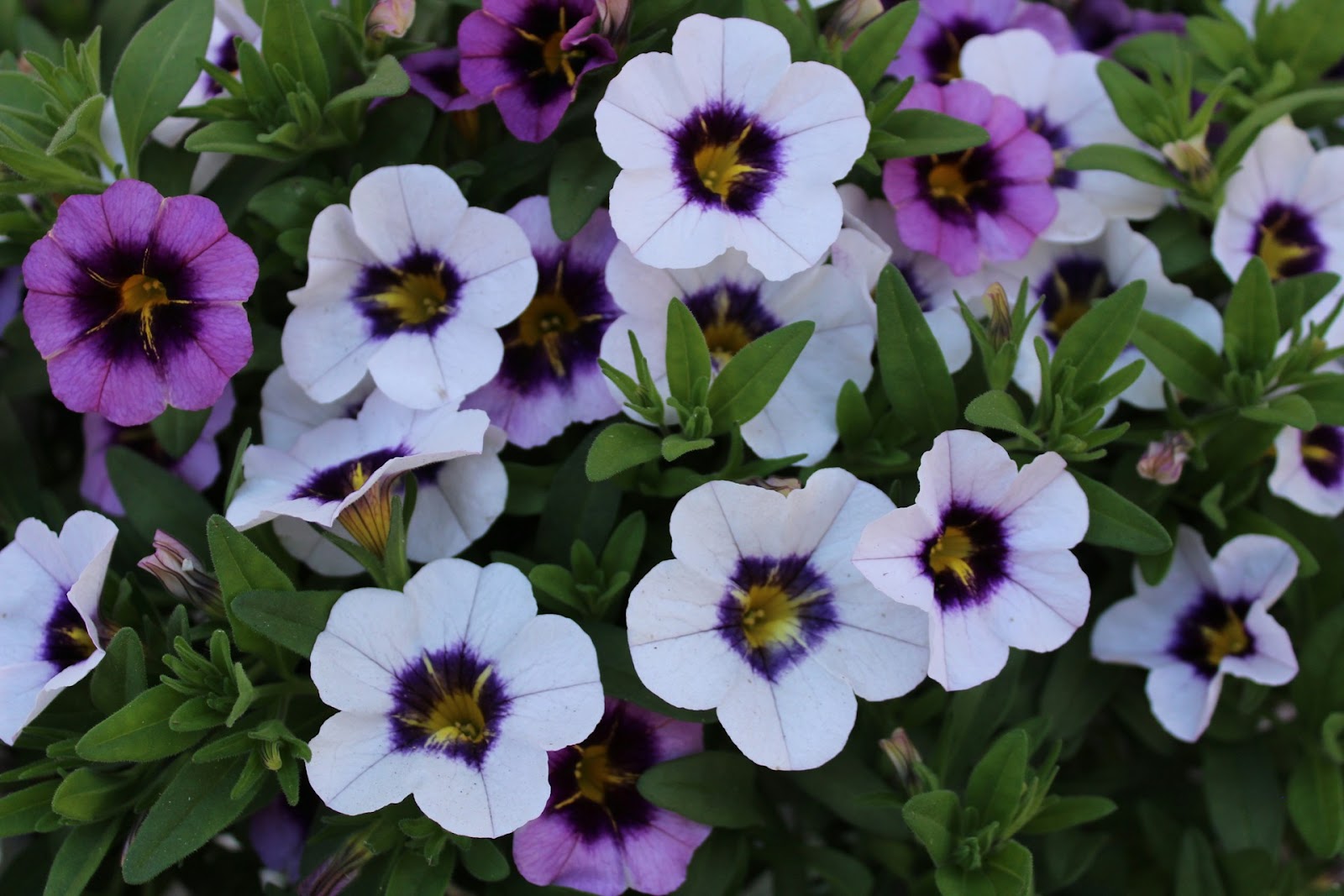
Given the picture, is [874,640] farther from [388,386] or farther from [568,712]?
[388,386]

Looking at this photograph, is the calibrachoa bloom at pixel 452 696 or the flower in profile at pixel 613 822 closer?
the calibrachoa bloom at pixel 452 696

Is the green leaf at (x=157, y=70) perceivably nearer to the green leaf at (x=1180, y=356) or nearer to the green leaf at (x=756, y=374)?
the green leaf at (x=756, y=374)

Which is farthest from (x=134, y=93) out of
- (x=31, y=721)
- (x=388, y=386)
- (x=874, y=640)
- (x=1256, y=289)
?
(x=1256, y=289)

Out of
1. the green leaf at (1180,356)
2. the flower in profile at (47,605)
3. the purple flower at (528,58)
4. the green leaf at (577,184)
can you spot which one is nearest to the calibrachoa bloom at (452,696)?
the flower in profile at (47,605)

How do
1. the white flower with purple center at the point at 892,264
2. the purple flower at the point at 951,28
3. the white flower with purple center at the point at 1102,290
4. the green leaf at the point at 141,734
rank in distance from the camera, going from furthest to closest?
the purple flower at the point at 951,28
the white flower with purple center at the point at 1102,290
the white flower with purple center at the point at 892,264
the green leaf at the point at 141,734

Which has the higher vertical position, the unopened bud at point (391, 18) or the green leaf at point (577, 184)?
the unopened bud at point (391, 18)

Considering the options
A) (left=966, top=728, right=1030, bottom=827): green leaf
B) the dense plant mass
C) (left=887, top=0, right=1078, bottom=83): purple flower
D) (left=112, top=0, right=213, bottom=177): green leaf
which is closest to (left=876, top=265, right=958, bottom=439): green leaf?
the dense plant mass

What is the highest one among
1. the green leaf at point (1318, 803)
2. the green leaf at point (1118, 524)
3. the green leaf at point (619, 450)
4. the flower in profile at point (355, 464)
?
the green leaf at point (619, 450)
